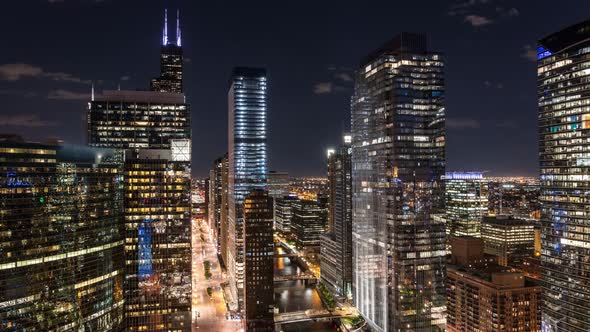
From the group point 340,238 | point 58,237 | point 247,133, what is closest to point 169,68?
point 247,133

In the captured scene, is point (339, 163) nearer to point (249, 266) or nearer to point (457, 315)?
point (249, 266)

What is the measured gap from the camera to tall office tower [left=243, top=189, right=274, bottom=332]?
122125mm

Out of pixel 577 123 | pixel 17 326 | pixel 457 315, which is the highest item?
pixel 577 123

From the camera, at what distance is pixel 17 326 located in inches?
2411

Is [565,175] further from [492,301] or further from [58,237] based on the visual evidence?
[58,237]

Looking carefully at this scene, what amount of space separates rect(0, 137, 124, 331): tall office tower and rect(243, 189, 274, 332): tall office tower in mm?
45384

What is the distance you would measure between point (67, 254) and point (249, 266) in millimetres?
61838

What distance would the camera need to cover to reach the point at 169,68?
182375mm

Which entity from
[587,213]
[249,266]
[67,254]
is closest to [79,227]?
[67,254]

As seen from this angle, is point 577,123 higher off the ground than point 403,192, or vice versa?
point 577,123

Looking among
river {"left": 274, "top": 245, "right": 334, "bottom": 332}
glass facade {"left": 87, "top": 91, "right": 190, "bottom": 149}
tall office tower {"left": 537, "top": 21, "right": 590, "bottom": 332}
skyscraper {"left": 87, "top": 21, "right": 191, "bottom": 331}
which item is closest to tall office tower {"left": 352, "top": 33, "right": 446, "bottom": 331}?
tall office tower {"left": 537, "top": 21, "right": 590, "bottom": 332}

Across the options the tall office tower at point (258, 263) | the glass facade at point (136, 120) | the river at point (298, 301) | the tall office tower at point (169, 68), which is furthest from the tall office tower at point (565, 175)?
the tall office tower at point (169, 68)

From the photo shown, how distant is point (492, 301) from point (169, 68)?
14114 cm

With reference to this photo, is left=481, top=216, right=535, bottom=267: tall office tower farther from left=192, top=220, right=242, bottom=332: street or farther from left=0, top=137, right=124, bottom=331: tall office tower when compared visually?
left=0, top=137, right=124, bottom=331: tall office tower
